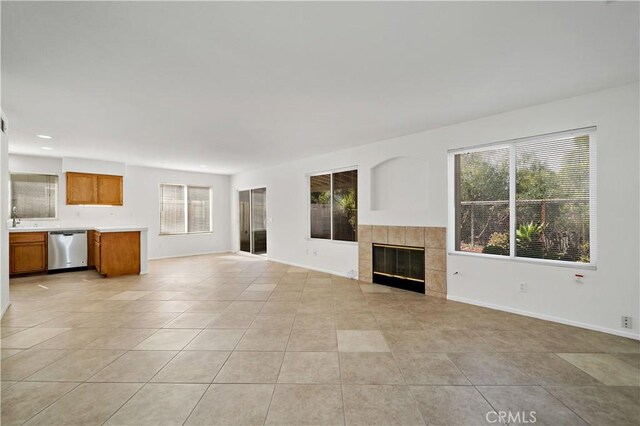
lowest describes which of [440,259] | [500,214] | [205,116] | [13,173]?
[440,259]

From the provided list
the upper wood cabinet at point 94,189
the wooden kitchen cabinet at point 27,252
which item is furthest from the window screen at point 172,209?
the wooden kitchen cabinet at point 27,252

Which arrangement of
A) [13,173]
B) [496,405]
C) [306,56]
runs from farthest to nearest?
1. [13,173]
2. [306,56]
3. [496,405]

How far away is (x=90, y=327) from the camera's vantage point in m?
3.16

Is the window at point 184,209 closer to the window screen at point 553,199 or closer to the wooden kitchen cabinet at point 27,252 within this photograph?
the wooden kitchen cabinet at point 27,252

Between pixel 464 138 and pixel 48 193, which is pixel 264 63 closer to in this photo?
pixel 464 138

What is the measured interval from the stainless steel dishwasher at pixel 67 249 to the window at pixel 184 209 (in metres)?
1.95

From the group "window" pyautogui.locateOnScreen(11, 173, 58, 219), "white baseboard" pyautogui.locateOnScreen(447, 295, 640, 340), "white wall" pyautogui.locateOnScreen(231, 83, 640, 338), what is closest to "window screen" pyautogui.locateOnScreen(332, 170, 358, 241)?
"white wall" pyautogui.locateOnScreen(231, 83, 640, 338)

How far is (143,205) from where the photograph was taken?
25.4 feet

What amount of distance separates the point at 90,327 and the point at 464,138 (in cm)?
563

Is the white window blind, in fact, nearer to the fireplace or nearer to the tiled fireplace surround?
the tiled fireplace surround

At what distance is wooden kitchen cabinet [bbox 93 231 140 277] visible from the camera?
570cm

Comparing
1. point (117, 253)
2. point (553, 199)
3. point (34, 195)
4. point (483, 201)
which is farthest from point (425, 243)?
point (34, 195)

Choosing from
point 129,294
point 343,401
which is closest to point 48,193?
point 129,294

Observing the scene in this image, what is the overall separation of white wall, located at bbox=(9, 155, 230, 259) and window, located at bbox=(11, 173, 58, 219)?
125mm
